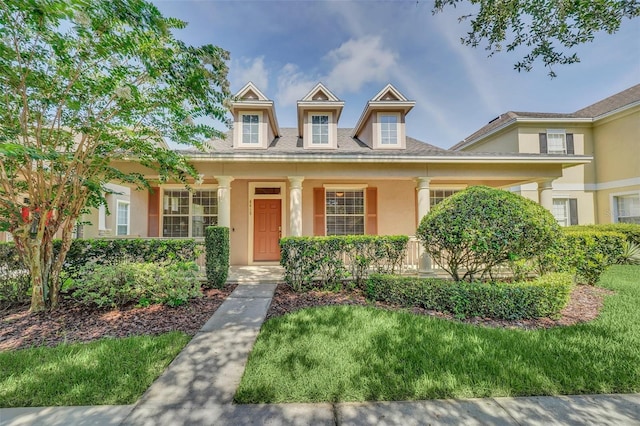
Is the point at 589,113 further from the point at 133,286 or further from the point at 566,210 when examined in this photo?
the point at 133,286

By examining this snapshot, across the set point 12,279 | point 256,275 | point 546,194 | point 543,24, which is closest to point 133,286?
point 12,279

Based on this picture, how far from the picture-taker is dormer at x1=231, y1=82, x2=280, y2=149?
8227 millimetres

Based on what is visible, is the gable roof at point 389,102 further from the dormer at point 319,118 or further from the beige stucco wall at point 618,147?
the beige stucco wall at point 618,147

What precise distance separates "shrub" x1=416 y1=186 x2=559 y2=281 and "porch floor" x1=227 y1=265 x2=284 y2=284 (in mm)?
3854

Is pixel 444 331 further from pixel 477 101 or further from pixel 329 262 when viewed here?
pixel 477 101

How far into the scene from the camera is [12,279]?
4.78 metres

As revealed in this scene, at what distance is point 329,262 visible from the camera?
18.1 feet

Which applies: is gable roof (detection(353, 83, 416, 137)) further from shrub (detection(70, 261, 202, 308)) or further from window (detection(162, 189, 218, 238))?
shrub (detection(70, 261, 202, 308))

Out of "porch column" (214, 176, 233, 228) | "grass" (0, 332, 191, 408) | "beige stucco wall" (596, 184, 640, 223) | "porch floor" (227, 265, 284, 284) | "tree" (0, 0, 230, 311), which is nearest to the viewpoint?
"grass" (0, 332, 191, 408)

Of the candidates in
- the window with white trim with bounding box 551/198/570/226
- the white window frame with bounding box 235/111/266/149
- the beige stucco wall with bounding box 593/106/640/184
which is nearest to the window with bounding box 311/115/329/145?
the white window frame with bounding box 235/111/266/149

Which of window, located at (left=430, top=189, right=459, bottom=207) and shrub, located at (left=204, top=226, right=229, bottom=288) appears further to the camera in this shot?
window, located at (left=430, top=189, right=459, bottom=207)

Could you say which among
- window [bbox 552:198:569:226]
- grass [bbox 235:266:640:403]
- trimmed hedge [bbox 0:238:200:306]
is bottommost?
grass [bbox 235:266:640:403]

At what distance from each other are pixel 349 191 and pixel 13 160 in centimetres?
754

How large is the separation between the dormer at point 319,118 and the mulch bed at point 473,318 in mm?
5018
